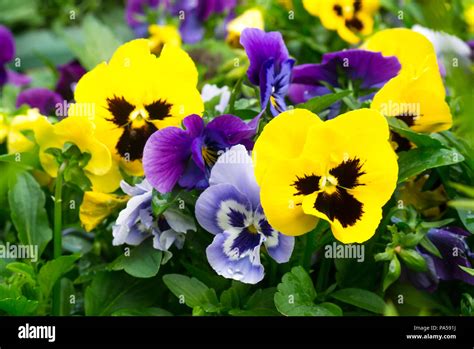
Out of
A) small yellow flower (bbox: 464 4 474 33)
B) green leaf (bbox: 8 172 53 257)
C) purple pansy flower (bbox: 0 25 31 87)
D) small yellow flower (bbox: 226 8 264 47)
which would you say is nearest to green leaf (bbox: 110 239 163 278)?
green leaf (bbox: 8 172 53 257)

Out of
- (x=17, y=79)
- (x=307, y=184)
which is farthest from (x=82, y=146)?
(x=17, y=79)

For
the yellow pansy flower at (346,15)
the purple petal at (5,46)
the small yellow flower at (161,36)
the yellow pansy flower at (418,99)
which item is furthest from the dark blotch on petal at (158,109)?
the purple petal at (5,46)

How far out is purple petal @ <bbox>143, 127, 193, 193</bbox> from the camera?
0.76 m

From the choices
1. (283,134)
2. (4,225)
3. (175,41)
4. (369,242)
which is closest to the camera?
(283,134)

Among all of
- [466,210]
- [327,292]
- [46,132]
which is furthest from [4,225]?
[466,210]

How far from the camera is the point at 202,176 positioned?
79cm

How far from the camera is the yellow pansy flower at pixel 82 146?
2.74 feet

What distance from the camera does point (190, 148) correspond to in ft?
2.57

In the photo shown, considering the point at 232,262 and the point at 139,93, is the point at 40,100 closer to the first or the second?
the point at 139,93

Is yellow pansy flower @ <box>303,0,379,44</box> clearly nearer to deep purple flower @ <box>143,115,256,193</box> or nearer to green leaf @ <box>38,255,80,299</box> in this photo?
deep purple flower @ <box>143,115,256,193</box>

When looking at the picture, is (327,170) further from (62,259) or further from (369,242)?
(62,259)

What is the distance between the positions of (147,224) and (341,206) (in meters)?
0.19

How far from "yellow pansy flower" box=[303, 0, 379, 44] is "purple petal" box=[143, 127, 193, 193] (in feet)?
1.36
